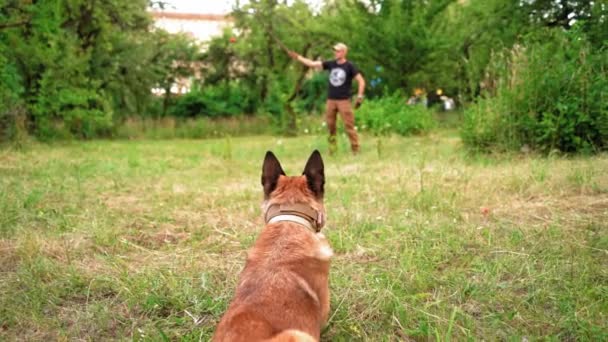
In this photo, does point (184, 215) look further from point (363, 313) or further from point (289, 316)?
point (289, 316)

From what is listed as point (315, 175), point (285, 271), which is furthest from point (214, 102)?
point (285, 271)

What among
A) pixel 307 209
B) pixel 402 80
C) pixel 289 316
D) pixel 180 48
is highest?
pixel 180 48

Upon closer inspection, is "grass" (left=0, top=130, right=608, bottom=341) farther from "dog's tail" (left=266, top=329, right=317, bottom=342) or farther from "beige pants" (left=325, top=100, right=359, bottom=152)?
"beige pants" (left=325, top=100, right=359, bottom=152)

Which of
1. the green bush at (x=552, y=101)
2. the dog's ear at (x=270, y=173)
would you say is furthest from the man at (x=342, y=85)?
the dog's ear at (x=270, y=173)

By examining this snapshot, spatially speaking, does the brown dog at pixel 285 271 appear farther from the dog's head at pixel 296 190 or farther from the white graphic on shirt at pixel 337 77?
the white graphic on shirt at pixel 337 77

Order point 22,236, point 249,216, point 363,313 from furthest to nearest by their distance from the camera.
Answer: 1. point 249,216
2. point 22,236
3. point 363,313

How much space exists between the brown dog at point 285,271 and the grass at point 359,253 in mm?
608

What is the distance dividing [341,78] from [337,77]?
94 mm

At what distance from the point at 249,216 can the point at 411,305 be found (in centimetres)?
263

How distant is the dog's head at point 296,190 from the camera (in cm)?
304

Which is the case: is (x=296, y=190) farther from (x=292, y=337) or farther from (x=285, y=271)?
(x=292, y=337)

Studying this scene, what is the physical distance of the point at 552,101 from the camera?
332 inches

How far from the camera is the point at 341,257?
439 centimetres

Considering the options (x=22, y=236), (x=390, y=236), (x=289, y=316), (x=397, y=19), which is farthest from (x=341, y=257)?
(x=397, y=19)
